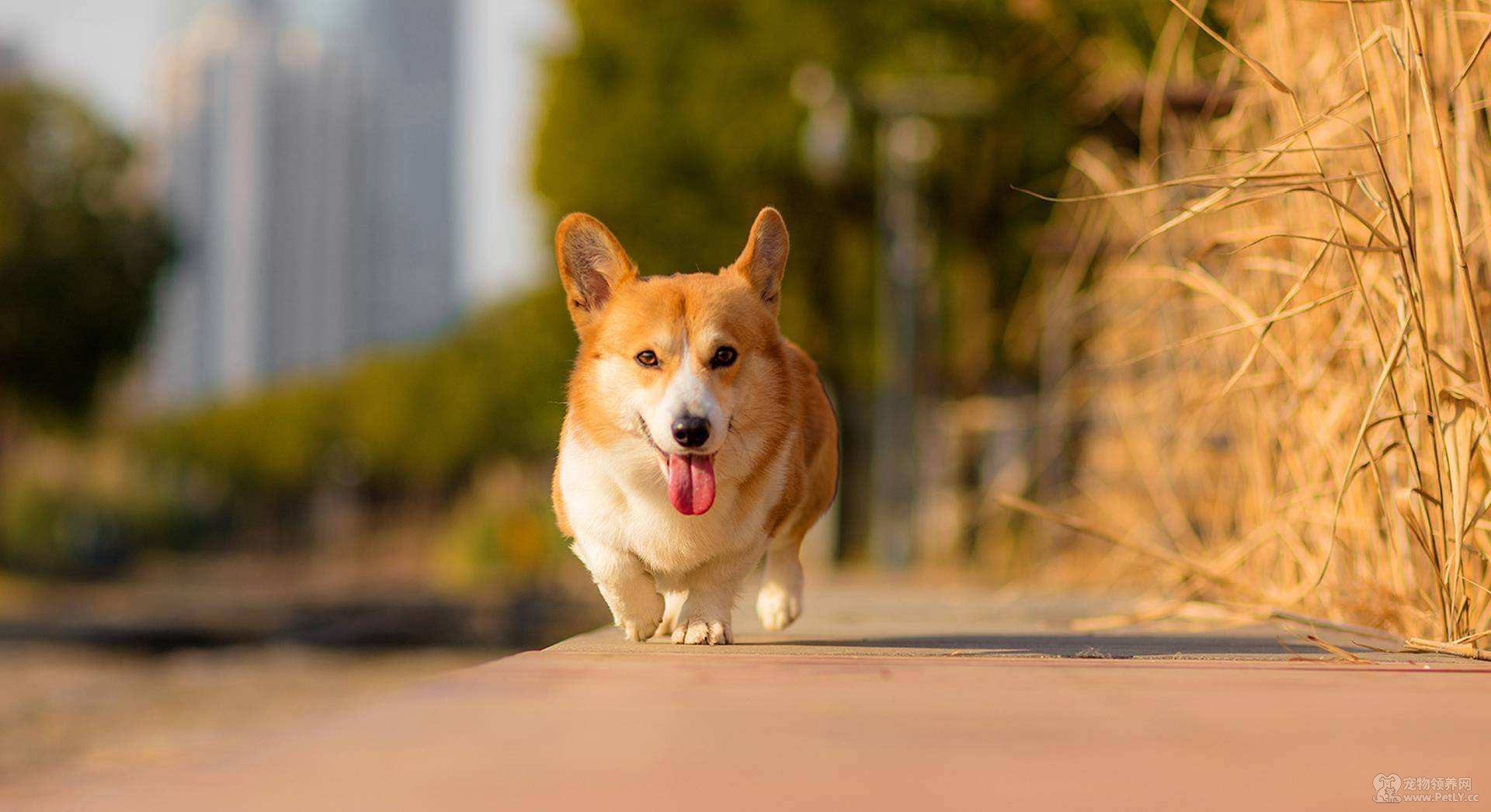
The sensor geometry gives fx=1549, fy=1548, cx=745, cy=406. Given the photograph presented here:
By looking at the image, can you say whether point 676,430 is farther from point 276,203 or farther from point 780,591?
point 276,203

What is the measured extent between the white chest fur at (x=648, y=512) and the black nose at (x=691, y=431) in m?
0.21

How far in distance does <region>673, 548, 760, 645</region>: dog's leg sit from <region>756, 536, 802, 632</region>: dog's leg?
50cm

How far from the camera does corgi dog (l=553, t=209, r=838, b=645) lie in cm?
317

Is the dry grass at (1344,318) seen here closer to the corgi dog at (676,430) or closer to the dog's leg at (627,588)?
the corgi dog at (676,430)

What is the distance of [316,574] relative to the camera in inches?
2302

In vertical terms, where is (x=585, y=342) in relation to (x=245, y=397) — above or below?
below

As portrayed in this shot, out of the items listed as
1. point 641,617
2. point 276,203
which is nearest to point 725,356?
point 641,617

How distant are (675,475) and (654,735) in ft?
3.10

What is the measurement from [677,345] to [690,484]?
28 centimetres

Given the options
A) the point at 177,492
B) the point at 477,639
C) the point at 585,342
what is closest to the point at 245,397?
the point at 177,492

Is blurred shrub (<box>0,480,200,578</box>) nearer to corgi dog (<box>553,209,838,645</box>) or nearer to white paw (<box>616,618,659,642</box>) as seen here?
white paw (<box>616,618,659,642</box>)

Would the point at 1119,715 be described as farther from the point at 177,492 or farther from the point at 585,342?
the point at 177,492

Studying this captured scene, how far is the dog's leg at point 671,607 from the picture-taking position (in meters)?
3.55

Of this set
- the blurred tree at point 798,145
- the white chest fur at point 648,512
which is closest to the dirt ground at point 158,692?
the blurred tree at point 798,145
